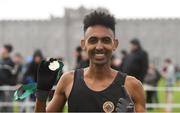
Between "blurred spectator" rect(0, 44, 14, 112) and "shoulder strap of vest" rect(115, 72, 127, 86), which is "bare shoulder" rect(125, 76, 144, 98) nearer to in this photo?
"shoulder strap of vest" rect(115, 72, 127, 86)

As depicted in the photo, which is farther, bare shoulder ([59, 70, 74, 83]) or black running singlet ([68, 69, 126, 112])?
bare shoulder ([59, 70, 74, 83])

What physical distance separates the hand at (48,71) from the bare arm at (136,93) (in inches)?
19.0

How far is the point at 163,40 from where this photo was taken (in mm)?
38781

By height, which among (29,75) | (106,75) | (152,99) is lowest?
(152,99)

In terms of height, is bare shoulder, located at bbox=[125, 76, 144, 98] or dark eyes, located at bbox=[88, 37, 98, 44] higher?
dark eyes, located at bbox=[88, 37, 98, 44]

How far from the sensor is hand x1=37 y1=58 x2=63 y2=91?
3625 millimetres

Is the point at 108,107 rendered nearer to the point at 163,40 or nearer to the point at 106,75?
the point at 106,75

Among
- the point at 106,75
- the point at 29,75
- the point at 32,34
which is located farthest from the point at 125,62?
the point at 32,34

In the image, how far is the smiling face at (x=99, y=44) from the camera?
3.68 meters

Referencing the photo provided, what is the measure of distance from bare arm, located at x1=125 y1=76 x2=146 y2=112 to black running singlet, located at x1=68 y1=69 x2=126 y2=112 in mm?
48

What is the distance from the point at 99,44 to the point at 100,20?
0.79ft

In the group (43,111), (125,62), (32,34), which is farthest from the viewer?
(32,34)

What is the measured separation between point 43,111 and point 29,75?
302 inches

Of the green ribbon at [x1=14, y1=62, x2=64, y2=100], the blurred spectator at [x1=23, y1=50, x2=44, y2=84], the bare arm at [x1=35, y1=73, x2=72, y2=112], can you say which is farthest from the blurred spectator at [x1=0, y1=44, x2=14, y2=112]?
the bare arm at [x1=35, y1=73, x2=72, y2=112]
